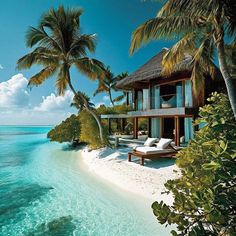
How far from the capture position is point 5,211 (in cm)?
494

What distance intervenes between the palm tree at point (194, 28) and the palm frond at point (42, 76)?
729cm

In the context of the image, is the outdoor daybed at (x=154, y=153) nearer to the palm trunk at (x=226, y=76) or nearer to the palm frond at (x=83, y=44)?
the palm trunk at (x=226, y=76)

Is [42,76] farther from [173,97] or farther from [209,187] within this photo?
[209,187]

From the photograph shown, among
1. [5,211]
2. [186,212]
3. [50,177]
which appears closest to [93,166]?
[50,177]

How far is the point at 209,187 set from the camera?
2125 millimetres

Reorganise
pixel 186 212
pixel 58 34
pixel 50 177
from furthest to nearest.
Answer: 1. pixel 58 34
2. pixel 50 177
3. pixel 186 212

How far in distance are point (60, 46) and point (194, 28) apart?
7.71 m

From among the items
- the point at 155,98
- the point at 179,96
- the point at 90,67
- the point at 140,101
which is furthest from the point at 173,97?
the point at 90,67

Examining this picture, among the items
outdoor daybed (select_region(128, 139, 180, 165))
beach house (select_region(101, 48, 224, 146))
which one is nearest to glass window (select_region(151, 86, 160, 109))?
beach house (select_region(101, 48, 224, 146))

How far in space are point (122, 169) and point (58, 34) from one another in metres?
8.09

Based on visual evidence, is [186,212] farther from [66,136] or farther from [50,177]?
[66,136]

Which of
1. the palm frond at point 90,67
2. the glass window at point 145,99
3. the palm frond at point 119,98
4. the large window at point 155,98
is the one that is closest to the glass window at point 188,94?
the large window at point 155,98

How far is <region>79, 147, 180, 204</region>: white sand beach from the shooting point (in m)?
5.52

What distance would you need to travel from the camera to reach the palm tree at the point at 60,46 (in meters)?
10.3
